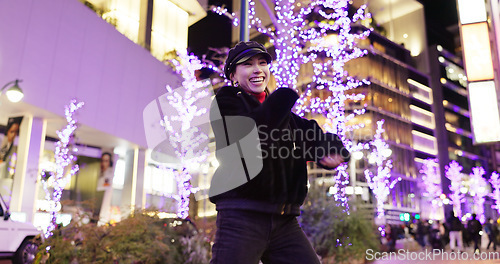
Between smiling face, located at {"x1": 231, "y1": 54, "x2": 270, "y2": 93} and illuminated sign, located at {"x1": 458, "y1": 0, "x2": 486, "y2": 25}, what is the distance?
12.1 m

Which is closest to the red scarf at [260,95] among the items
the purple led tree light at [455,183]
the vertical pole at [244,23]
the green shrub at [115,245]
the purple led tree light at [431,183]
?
the green shrub at [115,245]

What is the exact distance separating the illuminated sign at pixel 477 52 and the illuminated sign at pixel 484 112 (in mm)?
249

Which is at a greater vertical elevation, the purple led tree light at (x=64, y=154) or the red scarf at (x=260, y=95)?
the purple led tree light at (x=64, y=154)

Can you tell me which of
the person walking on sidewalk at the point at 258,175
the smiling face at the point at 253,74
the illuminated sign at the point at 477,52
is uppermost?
the illuminated sign at the point at 477,52

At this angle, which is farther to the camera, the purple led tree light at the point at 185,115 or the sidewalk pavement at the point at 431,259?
the purple led tree light at the point at 185,115

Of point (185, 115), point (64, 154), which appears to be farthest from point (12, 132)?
point (185, 115)

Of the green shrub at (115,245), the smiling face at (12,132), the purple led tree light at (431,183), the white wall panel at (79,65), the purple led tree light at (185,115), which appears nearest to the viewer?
the green shrub at (115,245)

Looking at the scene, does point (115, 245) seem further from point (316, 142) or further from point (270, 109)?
point (270, 109)

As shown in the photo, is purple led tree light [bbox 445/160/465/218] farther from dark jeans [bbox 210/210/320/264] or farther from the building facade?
dark jeans [bbox 210/210/320/264]

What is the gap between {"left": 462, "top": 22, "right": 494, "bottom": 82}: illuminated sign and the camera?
11578mm

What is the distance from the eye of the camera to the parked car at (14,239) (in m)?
8.45

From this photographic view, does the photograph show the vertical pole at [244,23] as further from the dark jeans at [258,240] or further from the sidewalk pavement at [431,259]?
the sidewalk pavement at [431,259]

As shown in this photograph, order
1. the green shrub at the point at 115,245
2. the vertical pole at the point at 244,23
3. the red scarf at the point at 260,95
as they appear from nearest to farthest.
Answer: the red scarf at the point at 260,95, the green shrub at the point at 115,245, the vertical pole at the point at 244,23

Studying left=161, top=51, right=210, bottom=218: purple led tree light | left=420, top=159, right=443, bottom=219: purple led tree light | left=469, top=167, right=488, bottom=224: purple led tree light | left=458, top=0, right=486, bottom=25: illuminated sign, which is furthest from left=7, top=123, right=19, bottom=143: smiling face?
left=469, top=167, right=488, bottom=224: purple led tree light
